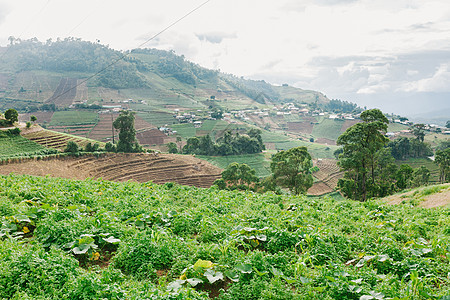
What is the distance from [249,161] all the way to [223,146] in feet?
23.5

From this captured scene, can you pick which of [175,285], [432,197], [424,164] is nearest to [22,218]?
[175,285]

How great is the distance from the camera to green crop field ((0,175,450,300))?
14.4ft

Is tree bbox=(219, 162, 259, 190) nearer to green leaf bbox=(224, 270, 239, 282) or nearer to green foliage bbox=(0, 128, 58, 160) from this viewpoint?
green foliage bbox=(0, 128, 58, 160)

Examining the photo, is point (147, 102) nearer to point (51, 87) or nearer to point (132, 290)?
point (51, 87)

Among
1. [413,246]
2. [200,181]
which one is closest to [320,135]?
[200,181]

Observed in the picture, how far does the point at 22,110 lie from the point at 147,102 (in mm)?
47802

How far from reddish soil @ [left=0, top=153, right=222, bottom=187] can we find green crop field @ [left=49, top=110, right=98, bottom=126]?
5296cm

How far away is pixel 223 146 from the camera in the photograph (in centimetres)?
6794

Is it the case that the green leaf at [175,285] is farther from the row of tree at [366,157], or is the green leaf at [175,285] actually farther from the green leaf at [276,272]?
the row of tree at [366,157]

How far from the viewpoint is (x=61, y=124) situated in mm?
85750

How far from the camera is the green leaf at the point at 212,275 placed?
4.80 meters

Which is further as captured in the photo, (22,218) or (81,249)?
(22,218)

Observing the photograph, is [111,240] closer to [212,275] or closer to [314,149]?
[212,275]

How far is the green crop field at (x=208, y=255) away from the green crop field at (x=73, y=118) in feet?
297
